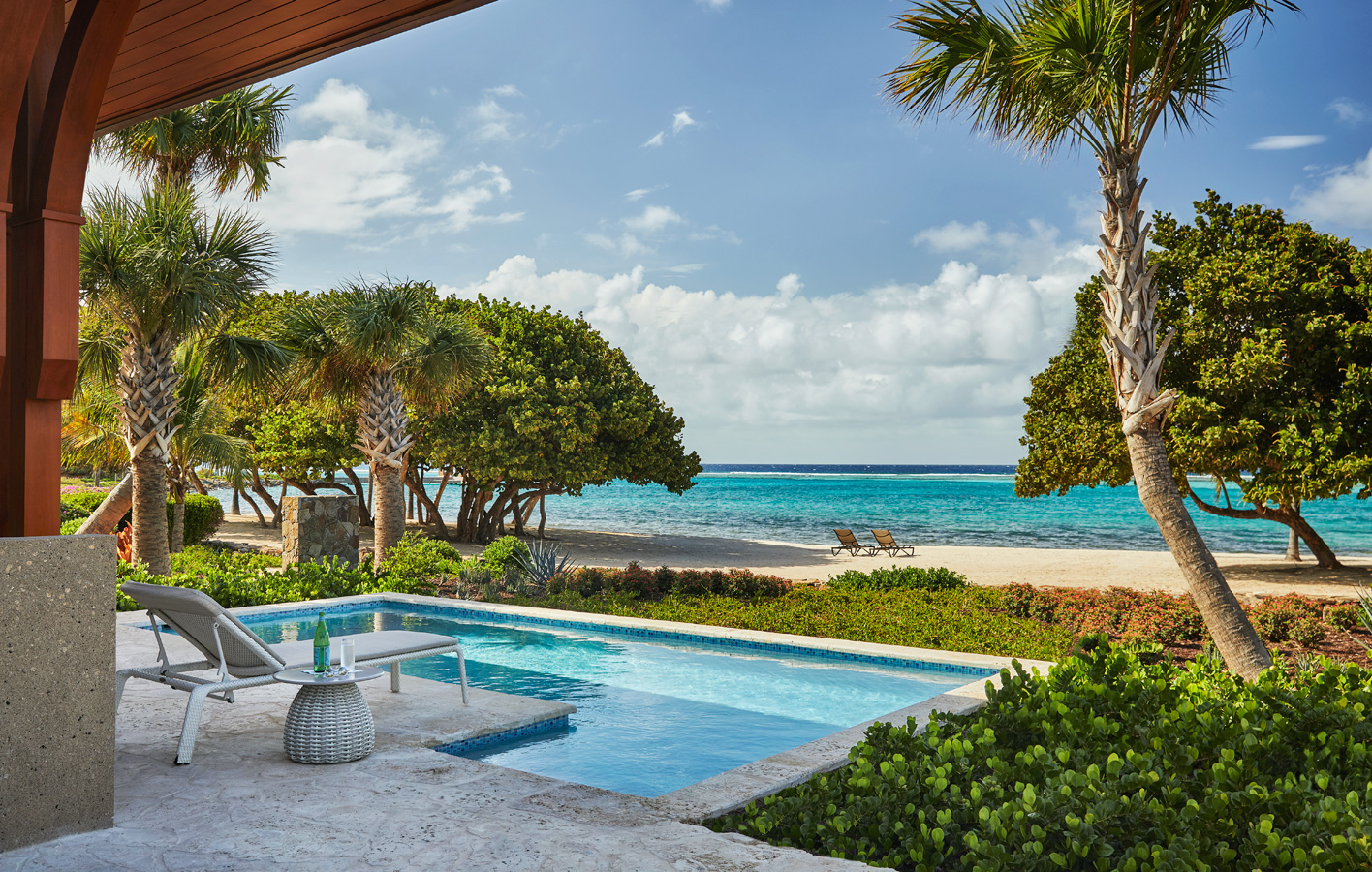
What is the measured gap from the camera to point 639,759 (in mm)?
5887

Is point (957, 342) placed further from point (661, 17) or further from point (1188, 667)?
point (1188, 667)

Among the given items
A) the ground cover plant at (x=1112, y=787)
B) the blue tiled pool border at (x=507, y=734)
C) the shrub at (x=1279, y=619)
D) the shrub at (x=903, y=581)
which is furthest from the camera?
the shrub at (x=903, y=581)

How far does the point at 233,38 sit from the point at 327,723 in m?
3.70

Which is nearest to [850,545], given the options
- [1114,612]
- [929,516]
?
[1114,612]

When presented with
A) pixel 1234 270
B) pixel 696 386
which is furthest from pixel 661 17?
pixel 696 386

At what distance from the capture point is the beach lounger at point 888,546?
2423cm

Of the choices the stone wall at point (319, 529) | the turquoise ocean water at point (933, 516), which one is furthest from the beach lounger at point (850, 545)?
the stone wall at point (319, 529)

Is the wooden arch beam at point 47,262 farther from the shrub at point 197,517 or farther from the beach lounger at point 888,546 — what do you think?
the beach lounger at point 888,546

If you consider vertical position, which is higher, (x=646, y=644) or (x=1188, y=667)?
(x=1188, y=667)

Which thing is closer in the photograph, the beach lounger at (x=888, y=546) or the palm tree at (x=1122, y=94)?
the palm tree at (x=1122, y=94)

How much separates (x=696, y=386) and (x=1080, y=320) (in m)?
51.1

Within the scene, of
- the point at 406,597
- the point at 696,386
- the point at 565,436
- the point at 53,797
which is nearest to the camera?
the point at 53,797

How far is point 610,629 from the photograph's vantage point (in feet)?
34.0

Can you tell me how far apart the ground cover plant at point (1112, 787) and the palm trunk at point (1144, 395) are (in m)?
1.23
